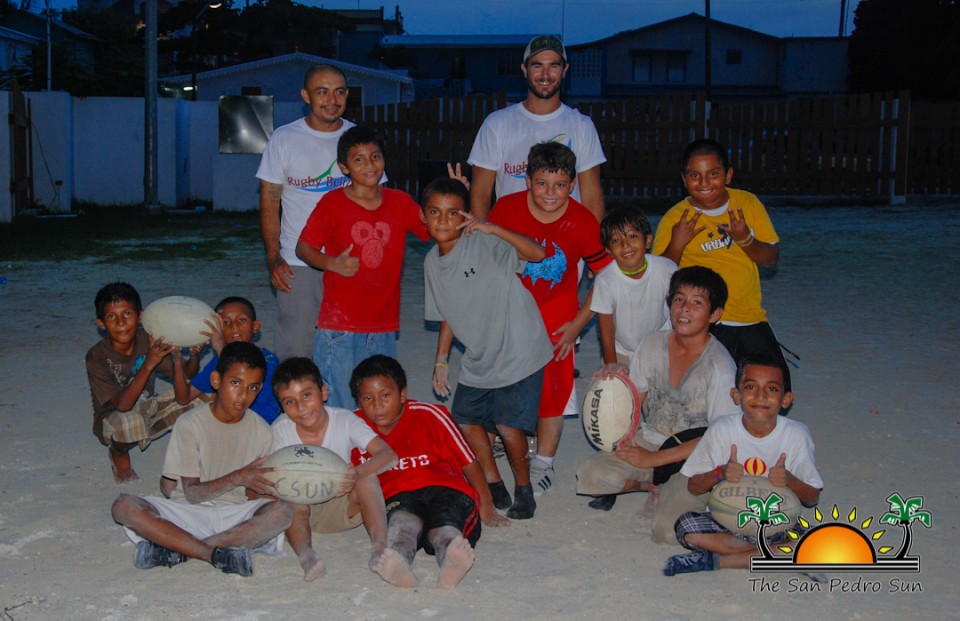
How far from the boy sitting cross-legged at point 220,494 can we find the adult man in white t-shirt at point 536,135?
5.87 feet

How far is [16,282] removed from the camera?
1153cm

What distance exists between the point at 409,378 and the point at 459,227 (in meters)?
2.56

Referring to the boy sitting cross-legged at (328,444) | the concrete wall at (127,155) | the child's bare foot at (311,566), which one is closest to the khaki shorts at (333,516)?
the boy sitting cross-legged at (328,444)

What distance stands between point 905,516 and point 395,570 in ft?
7.15

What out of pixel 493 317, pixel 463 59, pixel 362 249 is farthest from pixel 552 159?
pixel 463 59

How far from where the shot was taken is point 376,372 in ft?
15.1

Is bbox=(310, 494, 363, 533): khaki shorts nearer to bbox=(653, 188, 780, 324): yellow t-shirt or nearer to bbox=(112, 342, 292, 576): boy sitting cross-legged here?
bbox=(112, 342, 292, 576): boy sitting cross-legged

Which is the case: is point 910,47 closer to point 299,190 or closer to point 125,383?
point 299,190

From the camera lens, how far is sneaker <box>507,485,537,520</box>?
188 inches

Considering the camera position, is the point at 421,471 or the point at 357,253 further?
the point at 357,253

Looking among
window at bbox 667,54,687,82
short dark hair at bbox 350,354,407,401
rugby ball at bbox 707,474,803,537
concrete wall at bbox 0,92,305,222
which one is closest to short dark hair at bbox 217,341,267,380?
short dark hair at bbox 350,354,407,401

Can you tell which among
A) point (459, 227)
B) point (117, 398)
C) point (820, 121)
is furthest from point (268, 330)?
point (820, 121)

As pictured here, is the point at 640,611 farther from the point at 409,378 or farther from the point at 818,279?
the point at 818,279

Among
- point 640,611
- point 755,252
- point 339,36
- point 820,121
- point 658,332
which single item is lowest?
point 640,611
